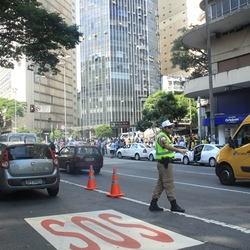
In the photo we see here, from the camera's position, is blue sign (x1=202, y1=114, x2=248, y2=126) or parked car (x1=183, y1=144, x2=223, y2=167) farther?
blue sign (x1=202, y1=114, x2=248, y2=126)

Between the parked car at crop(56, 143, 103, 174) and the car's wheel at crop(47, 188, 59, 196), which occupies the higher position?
the parked car at crop(56, 143, 103, 174)

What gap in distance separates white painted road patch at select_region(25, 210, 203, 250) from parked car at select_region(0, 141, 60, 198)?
2.09 meters

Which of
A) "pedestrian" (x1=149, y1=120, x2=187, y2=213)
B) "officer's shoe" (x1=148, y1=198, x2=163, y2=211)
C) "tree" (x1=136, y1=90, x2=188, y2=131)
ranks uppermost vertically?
"tree" (x1=136, y1=90, x2=188, y2=131)

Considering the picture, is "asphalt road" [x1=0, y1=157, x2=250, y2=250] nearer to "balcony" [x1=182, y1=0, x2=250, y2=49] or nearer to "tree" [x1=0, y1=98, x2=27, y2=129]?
"balcony" [x1=182, y1=0, x2=250, y2=49]

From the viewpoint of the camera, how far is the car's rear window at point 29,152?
876 cm

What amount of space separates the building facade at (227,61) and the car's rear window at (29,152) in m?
19.9

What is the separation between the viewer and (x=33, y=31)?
16750 mm

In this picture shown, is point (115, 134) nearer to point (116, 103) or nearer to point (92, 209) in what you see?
point (116, 103)

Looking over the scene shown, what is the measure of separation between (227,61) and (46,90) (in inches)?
3796

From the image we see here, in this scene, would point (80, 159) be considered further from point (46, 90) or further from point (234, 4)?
point (46, 90)

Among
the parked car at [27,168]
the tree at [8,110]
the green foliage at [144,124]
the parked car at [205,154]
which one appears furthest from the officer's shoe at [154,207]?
the tree at [8,110]

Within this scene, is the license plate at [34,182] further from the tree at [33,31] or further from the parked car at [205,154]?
the parked car at [205,154]

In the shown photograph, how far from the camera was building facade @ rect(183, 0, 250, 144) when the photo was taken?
89.1 feet

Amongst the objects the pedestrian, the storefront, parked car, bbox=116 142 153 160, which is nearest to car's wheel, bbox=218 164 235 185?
the pedestrian
